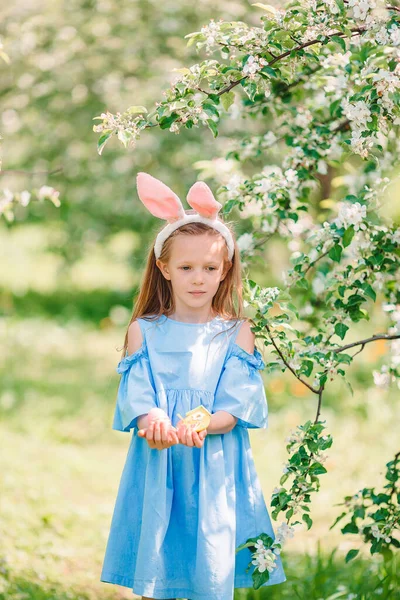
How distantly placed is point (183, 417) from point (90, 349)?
5.47 meters

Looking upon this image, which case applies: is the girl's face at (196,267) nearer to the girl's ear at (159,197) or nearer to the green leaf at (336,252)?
the girl's ear at (159,197)

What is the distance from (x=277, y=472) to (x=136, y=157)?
10.8 ft

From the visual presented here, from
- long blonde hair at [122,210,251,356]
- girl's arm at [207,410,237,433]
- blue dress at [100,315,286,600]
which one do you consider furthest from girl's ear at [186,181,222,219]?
girl's arm at [207,410,237,433]

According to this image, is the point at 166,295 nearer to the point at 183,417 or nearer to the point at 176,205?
the point at 176,205

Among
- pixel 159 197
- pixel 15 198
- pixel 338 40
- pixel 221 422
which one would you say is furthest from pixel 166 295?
pixel 338 40

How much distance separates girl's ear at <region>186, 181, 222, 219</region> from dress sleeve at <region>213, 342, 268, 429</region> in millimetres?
413

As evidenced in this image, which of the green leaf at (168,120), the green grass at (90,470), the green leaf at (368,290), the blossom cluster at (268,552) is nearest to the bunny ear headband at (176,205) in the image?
the green leaf at (168,120)

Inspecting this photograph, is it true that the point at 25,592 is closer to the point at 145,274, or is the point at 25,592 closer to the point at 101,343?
the point at 145,274

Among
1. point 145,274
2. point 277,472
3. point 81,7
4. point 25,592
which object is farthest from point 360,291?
point 81,7

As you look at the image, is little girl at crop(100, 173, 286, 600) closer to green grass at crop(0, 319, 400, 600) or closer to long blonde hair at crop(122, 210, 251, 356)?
long blonde hair at crop(122, 210, 251, 356)

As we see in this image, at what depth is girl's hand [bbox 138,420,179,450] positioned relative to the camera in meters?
2.22

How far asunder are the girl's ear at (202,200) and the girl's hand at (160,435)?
26.1 inches

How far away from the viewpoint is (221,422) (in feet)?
7.77

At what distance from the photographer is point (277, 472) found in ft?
15.6
